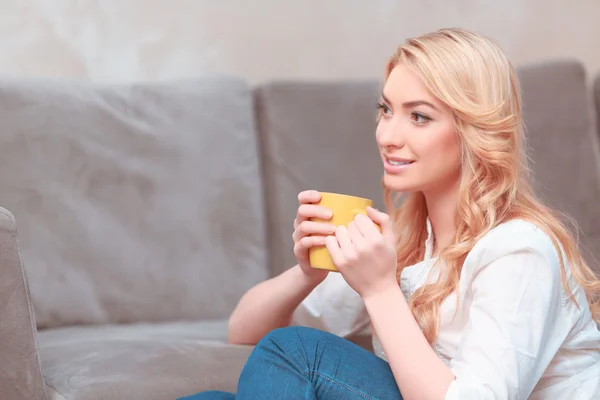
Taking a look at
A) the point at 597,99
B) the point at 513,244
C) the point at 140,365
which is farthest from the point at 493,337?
the point at 597,99

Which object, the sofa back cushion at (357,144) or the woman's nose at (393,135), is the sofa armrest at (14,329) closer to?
the woman's nose at (393,135)

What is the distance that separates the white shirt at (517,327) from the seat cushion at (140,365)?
0.36 metres

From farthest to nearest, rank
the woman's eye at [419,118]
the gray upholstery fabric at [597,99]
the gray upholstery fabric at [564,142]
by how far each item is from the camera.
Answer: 1. the gray upholstery fabric at [597,99]
2. the gray upholstery fabric at [564,142]
3. the woman's eye at [419,118]

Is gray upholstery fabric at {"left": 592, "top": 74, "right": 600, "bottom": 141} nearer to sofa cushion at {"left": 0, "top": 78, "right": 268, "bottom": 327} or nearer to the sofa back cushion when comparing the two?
the sofa back cushion

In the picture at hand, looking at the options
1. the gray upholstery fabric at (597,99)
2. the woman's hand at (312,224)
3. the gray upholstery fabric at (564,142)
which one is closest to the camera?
the woman's hand at (312,224)

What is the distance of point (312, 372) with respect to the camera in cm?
104

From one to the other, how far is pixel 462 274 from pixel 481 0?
140 cm

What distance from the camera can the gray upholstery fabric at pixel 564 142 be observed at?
72.7 inches

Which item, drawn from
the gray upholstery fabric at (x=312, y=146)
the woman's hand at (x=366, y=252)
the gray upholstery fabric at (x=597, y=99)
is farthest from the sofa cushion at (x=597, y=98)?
the woman's hand at (x=366, y=252)

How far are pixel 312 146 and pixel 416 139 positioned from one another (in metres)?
0.72

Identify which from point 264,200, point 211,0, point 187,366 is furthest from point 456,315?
point 211,0

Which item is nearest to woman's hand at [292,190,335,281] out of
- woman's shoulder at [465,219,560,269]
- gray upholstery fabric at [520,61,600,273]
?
woman's shoulder at [465,219,560,269]

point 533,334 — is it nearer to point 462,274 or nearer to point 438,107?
point 462,274

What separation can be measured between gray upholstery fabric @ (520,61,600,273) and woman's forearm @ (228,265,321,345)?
2.51 ft
